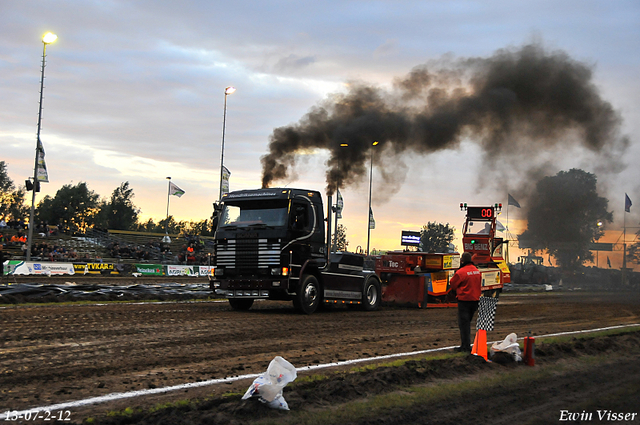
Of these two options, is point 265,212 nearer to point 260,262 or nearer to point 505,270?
point 260,262

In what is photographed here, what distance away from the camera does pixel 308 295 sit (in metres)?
16.5

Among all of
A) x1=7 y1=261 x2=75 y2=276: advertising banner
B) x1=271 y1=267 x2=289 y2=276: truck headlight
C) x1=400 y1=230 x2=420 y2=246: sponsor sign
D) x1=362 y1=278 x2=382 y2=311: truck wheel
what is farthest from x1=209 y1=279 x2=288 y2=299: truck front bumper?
x1=400 y1=230 x2=420 y2=246: sponsor sign

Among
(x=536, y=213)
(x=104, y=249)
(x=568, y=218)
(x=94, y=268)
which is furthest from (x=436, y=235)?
(x=94, y=268)

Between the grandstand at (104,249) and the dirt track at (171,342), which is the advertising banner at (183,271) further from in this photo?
the dirt track at (171,342)

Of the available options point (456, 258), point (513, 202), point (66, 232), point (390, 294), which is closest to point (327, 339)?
point (390, 294)

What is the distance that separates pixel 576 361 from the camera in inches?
393

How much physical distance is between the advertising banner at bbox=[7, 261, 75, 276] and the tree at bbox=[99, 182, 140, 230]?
77623 millimetres

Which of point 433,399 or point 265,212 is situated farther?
point 265,212

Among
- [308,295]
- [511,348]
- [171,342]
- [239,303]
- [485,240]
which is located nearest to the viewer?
[511,348]

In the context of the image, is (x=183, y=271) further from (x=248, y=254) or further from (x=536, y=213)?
(x=536, y=213)

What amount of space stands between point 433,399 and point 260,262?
32.0 ft

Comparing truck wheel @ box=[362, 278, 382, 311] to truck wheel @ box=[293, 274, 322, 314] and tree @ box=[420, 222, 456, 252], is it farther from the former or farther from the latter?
tree @ box=[420, 222, 456, 252]

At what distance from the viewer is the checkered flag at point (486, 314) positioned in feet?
31.0

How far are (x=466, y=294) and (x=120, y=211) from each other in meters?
109
